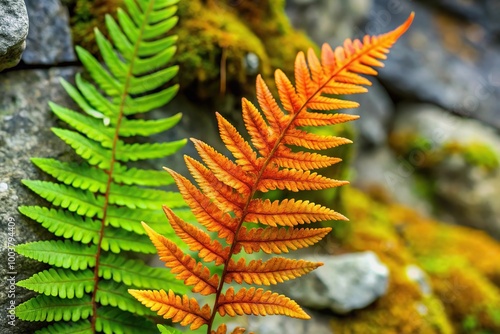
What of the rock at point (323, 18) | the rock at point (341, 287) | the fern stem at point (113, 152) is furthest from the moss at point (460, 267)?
the fern stem at point (113, 152)

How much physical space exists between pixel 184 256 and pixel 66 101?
3.46 feet

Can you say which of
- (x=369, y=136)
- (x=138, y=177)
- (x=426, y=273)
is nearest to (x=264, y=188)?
(x=138, y=177)

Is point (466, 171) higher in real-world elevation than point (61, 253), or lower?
lower

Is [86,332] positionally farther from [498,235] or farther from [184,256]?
[498,235]

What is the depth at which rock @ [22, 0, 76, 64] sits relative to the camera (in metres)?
1.96

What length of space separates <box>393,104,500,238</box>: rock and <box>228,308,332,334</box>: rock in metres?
3.53

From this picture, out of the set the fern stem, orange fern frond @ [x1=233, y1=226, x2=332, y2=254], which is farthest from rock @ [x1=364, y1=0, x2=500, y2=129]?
orange fern frond @ [x1=233, y1=226, x2=332, y2=254]

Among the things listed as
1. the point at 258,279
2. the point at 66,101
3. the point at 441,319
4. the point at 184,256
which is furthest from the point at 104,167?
the point at 441,319

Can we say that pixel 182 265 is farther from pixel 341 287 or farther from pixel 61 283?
pixel 341 287

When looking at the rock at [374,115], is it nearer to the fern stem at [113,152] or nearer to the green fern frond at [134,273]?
the fern stem at [113,152]

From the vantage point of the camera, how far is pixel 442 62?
21.5 feet

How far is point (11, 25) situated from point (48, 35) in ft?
1.53

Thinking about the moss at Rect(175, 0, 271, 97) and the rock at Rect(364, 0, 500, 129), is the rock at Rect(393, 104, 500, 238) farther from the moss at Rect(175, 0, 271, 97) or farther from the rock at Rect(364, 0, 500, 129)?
the moss at Rect(175, 0, 271, 97)

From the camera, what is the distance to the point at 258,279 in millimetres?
1396
